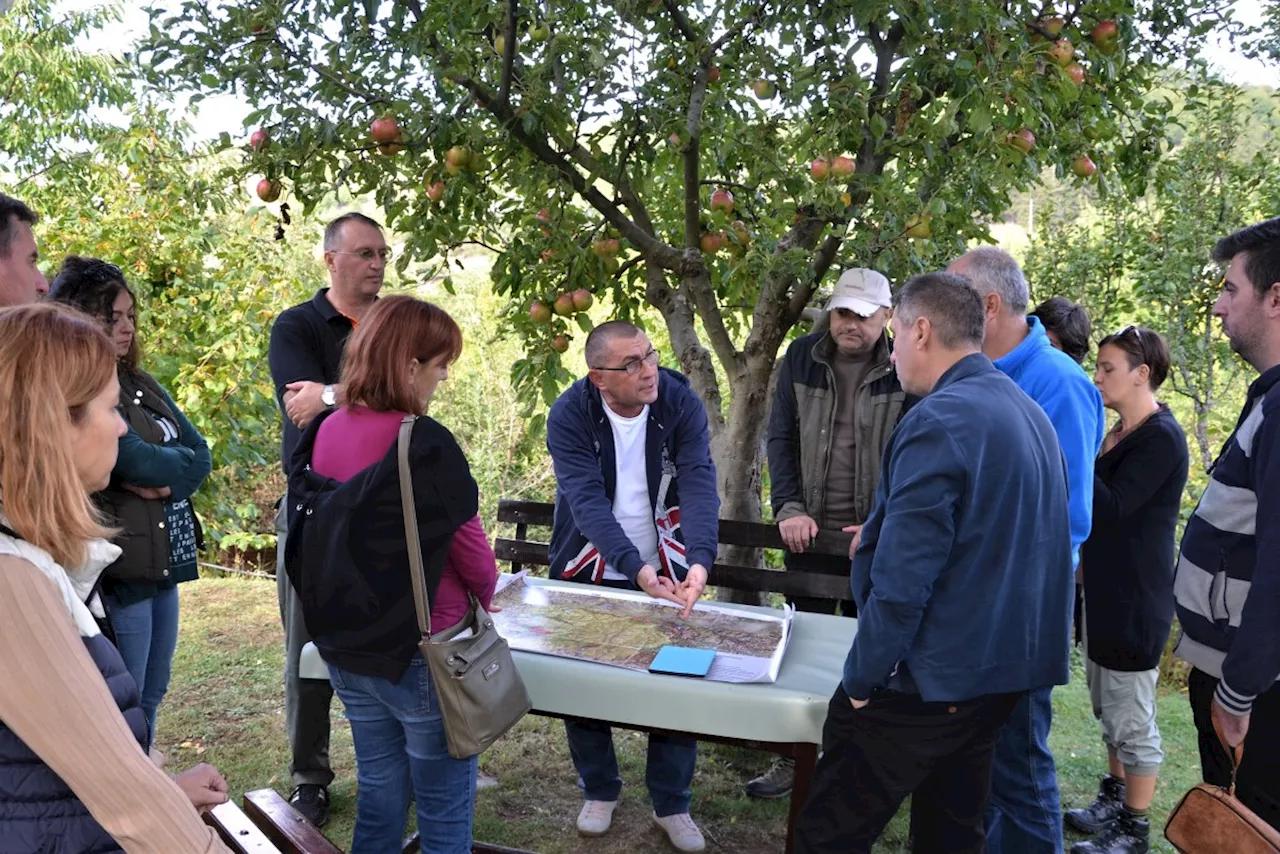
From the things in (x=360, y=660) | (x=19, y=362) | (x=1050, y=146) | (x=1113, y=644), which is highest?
(x=1050, y=146)

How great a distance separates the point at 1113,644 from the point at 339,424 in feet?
8.39

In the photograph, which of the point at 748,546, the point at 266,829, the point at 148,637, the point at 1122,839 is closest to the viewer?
the point at 266,829

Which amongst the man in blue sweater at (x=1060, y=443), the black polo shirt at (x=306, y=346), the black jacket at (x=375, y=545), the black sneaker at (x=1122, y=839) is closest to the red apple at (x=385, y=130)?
the black polo shirt at (x=306, y=346)

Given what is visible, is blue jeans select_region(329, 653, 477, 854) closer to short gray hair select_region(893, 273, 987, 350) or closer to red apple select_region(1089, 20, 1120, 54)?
short gray hair select_region(893, 273, 987, 350)

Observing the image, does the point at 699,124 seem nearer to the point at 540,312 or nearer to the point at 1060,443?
the point at 540,312

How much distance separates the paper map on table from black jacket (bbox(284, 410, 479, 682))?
0.53 metres

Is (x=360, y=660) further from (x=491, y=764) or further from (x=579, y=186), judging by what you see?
(x=579, y=186)

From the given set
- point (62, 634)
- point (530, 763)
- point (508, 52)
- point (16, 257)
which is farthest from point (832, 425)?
point (62, 634)

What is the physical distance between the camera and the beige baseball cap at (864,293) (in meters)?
3.42

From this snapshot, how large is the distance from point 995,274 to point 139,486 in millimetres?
2571

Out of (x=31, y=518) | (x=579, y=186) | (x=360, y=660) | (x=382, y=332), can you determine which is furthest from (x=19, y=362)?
(x=579, y=186)

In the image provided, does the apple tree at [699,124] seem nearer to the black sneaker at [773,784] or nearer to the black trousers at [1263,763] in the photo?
the black sneaker at [773,784]

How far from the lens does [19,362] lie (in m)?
1.33

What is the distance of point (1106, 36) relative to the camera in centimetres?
357
